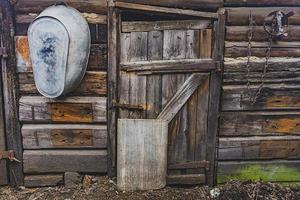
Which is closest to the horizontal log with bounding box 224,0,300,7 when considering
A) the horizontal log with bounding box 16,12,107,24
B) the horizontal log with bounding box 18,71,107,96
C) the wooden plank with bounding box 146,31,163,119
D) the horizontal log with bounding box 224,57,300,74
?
the horizontal log with bounding box 224,57,300,74

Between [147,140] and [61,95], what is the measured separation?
1171 millimetres

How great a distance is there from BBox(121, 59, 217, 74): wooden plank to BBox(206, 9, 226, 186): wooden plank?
0.13 meters

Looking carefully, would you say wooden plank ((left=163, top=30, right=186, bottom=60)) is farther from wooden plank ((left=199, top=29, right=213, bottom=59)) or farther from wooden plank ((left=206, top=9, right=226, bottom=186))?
wooden plank ((left=206, top=9, right=226, bottom=186))

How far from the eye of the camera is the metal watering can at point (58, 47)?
14.0ft

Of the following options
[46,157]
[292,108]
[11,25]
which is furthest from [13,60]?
[292,108]

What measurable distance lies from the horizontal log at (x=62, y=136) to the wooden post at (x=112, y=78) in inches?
4.2

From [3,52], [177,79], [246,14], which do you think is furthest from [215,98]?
[3,52]

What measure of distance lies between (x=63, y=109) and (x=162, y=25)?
1550 millimetres

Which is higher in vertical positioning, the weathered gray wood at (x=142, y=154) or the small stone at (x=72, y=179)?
the weathered gray wood at (x=142, y=154)

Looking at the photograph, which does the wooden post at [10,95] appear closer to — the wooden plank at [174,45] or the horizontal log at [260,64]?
the wooden plank at [174,45]

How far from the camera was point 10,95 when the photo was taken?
15.4 ft

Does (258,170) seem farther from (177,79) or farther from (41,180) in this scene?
(41,180)

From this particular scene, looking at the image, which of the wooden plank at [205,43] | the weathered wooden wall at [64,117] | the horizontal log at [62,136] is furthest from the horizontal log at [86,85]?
the wooden plank at [205,43]

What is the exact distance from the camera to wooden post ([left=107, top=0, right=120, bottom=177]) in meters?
4.52
